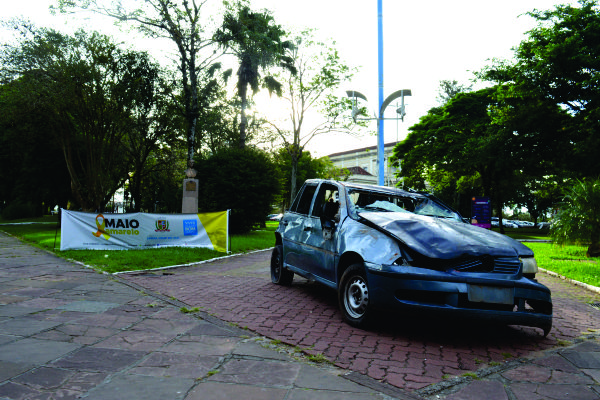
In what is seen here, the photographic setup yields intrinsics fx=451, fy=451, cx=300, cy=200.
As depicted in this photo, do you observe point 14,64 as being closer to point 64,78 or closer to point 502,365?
point 64,78

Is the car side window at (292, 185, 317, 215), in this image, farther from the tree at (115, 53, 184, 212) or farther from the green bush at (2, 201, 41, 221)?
the green bush at (2, 201, 41, 221)

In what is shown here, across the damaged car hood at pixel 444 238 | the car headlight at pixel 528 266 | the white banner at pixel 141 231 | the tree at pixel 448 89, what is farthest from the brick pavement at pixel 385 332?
the tree at pixel 448 89

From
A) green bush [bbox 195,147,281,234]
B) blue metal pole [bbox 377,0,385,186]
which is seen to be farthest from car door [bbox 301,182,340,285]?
green bush [bbox 195,147,281,234]

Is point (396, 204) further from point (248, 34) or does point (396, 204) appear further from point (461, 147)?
point (461, 147)

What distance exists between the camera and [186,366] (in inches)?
143

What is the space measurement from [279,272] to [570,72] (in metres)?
19.8

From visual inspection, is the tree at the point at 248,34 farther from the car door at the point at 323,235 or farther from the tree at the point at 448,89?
the tree at the point at 448,89

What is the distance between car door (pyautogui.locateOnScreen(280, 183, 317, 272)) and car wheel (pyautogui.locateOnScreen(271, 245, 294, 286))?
0.30 m

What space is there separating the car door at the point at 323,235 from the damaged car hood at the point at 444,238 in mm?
614

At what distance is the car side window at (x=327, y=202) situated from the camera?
19.1 feet

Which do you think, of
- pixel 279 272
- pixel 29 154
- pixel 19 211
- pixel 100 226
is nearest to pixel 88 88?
pixel 100 226

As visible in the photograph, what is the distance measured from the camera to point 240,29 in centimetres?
1975

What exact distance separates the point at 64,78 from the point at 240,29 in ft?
27.5

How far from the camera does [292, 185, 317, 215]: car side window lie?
702 cm
